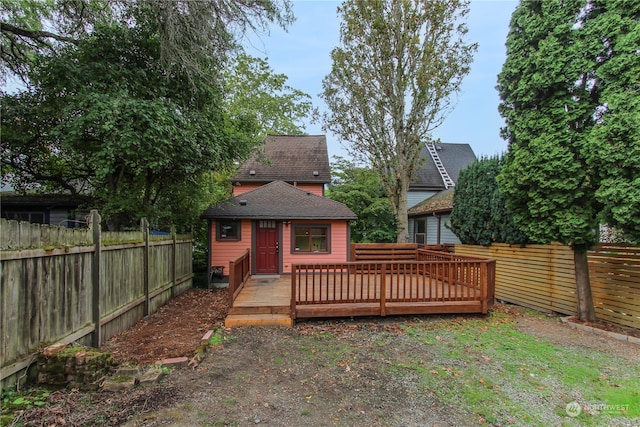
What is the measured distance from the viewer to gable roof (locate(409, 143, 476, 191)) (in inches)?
746

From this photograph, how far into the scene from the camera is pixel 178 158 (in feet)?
25.5

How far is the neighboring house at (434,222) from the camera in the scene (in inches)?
548

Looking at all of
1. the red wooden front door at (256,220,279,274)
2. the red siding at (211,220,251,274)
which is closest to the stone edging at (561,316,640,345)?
the red wooden front door at (256,220,279,274)

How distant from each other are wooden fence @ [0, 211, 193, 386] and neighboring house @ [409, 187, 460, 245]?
11.2m

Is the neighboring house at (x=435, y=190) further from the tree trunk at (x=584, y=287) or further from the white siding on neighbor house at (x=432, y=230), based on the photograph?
the tree trunk at (x=584, y=287)

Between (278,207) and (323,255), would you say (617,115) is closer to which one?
(323,255)

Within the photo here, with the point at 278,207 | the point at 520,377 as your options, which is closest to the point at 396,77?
the point at 278,207

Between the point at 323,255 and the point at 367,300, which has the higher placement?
the point at 323,255

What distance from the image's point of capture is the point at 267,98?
22156 millimetres

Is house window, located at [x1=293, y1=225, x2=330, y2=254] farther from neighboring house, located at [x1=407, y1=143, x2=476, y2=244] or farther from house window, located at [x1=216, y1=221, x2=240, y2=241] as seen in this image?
neighboring house, located at [x1=407, y1=143, x2=476, y2=244]

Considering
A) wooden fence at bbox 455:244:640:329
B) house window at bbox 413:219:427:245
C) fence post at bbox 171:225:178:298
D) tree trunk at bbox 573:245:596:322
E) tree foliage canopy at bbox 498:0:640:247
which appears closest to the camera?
tree foliage canopy at bbox 498:0:640:247

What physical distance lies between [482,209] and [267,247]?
7253 millimetres

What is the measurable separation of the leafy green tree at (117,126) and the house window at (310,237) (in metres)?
3.98

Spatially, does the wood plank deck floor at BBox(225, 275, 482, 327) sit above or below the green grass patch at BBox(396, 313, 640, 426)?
above
